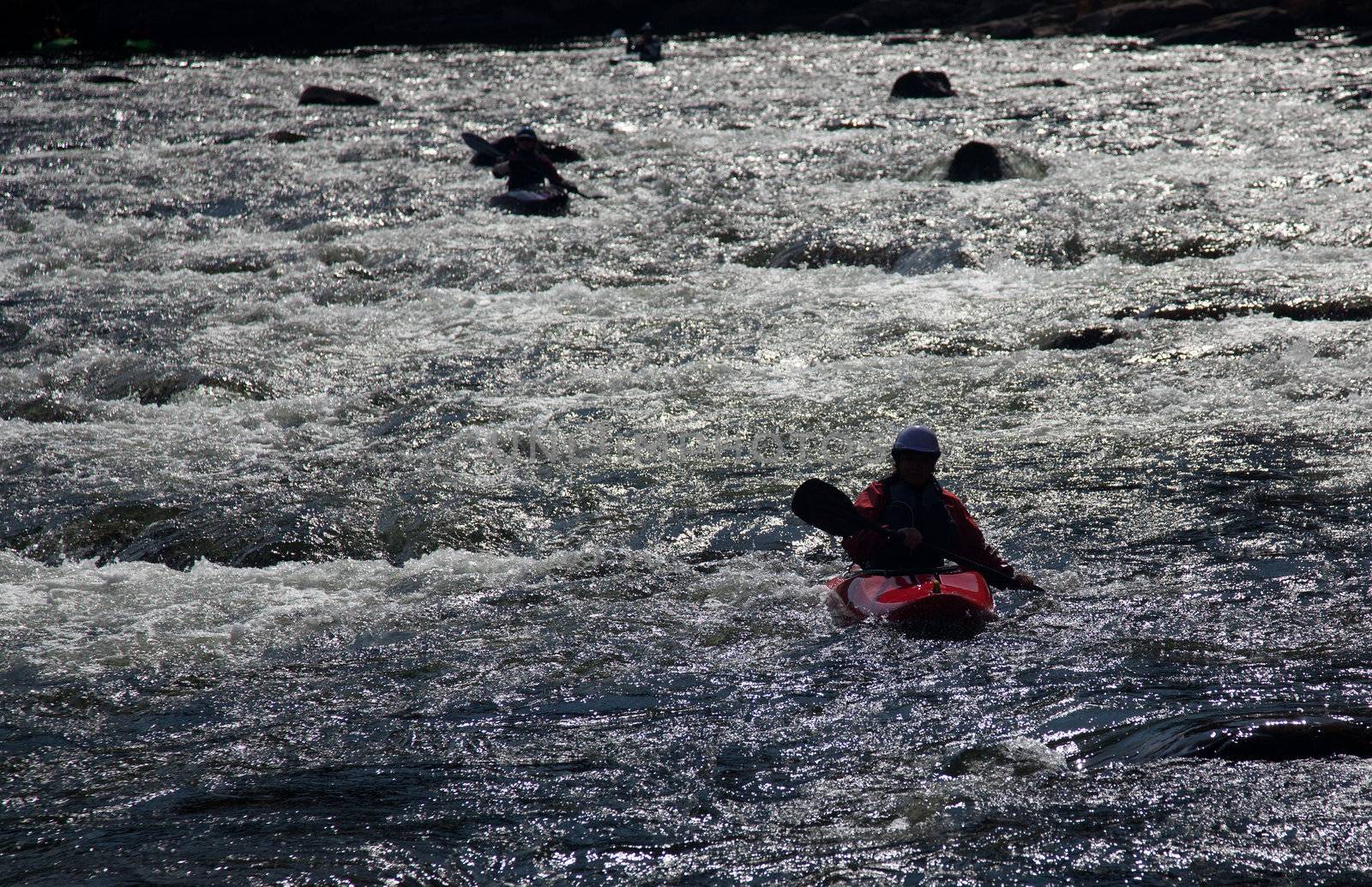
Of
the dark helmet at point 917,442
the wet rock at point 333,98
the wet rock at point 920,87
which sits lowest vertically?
the dark helmet at point 917,442

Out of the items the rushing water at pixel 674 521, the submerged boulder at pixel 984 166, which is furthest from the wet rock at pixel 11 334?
the submerged boulder at pixel 984 166

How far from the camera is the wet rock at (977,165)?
49.8ft

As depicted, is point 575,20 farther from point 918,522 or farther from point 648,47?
point 918,522

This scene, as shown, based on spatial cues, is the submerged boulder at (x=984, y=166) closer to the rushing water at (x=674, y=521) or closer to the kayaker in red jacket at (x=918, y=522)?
the rushing water at (x=674, y=521)

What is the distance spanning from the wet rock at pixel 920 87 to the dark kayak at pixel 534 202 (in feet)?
31.5

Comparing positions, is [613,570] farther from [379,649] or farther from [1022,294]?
[1022,294]

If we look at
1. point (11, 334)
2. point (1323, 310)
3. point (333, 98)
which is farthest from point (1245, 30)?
point (11, 334)

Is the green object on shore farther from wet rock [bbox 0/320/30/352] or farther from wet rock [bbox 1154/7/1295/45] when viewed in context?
A: wet rock [bbox 1154/7/1295/45]

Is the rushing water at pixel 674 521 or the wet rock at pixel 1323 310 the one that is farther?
the wet rock at pixel 1323 310

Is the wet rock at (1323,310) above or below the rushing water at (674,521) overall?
above

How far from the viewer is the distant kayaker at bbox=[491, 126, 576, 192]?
1470cm

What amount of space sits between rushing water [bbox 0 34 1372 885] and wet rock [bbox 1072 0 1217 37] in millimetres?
15542

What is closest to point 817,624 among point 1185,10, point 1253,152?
point 1253,152

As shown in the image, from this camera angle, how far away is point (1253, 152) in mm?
16062
